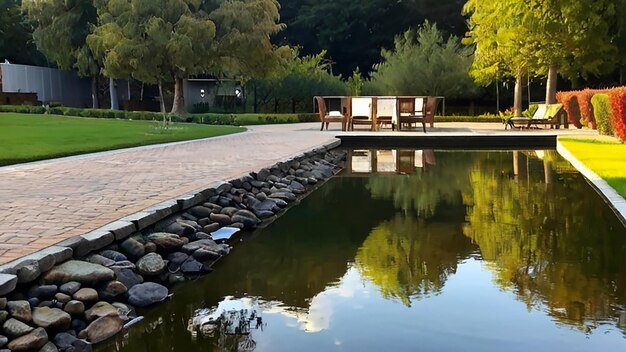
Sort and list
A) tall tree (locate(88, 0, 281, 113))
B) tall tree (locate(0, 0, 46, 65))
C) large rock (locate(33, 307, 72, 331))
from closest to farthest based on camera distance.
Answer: large rock (locate(33, 307, 72, 331)), tall tree (locate(88, 0, 281, 113)), tall tree (locate(0, 0, 46, 65))

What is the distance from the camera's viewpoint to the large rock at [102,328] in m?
4.46

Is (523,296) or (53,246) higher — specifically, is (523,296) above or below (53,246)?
below

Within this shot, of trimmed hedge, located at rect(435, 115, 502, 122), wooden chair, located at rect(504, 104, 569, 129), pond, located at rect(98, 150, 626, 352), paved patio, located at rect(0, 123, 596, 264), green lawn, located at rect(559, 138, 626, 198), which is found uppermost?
wooden chair, located at rect(504, 104, 569, 129)

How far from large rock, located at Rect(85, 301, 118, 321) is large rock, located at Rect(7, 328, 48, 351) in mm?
468

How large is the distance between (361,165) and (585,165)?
4.40 m

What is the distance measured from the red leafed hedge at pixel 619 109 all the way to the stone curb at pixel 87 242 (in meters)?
9.93

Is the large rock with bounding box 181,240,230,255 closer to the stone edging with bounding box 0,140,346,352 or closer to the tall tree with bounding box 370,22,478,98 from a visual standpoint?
the stone edging with bounding box 0,140,346,352

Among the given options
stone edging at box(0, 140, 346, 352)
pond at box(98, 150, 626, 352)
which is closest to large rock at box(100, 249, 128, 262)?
stone edging at box(0, 140, 346, 352)

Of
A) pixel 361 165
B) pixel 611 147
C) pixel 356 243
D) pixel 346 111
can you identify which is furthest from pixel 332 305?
pixel 346 111

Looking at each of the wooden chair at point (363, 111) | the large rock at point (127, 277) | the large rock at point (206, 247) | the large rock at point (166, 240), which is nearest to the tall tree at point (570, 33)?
the wooden chair at point (363, 111)

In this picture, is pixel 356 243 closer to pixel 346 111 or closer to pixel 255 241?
pixel 255 241

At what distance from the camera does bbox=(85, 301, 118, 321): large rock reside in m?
4.64

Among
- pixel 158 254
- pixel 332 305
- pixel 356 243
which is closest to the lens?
pixel 332 305

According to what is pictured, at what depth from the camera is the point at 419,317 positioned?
495 centimetres
